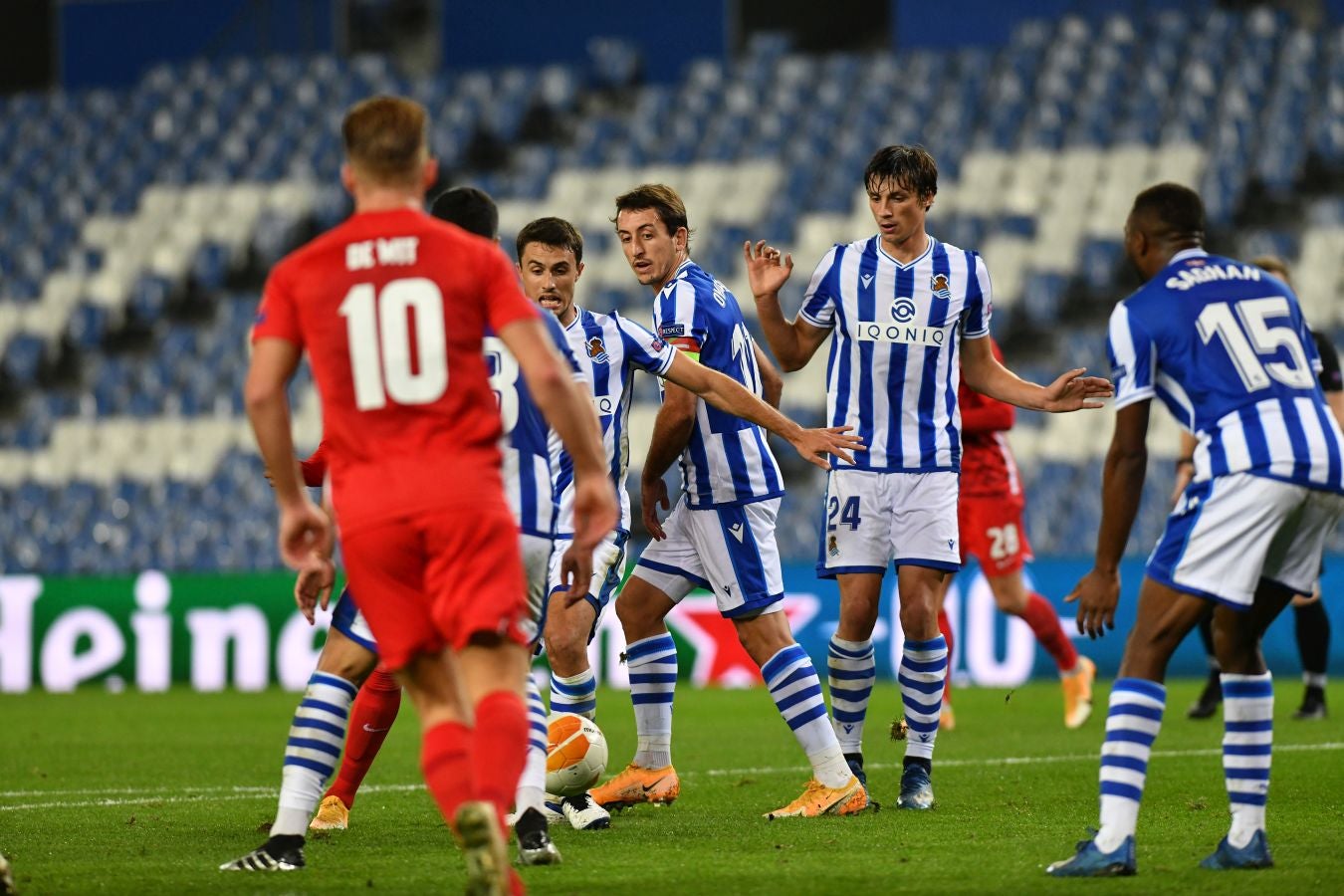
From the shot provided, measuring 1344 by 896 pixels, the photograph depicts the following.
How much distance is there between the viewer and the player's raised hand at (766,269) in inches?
279

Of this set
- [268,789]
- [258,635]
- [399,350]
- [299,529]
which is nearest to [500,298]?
[399,350]

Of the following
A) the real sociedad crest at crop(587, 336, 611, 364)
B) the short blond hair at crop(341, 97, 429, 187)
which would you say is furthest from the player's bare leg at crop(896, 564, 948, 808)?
the short blond hair at crop(341, 97, 429, 187)

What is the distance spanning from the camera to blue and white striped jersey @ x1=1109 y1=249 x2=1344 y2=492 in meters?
5.11

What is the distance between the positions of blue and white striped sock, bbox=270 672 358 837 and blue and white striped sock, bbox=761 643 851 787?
6.11 ft

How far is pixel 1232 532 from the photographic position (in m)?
5.07

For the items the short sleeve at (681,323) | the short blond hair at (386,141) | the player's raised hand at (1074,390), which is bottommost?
the player's raised hand at (1074,390)

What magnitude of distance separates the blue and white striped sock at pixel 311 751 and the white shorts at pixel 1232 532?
2.34 meters

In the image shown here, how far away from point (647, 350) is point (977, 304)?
1777 millimetres

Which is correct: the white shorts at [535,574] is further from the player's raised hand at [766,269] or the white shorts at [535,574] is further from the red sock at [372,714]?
the player's raised hand at [766,269]

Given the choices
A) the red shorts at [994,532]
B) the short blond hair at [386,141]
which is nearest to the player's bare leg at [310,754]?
the short blond hair at [386,141]

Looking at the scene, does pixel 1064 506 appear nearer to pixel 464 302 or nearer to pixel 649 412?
pixel 649 412

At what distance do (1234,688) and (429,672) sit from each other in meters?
2.35

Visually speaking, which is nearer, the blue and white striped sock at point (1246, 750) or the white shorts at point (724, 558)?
the blue and white striped sock at point (1246, 750)

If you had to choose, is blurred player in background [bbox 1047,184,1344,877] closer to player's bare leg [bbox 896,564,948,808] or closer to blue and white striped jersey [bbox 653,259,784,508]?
player's bare leg [bbox 896,564,948,808]
